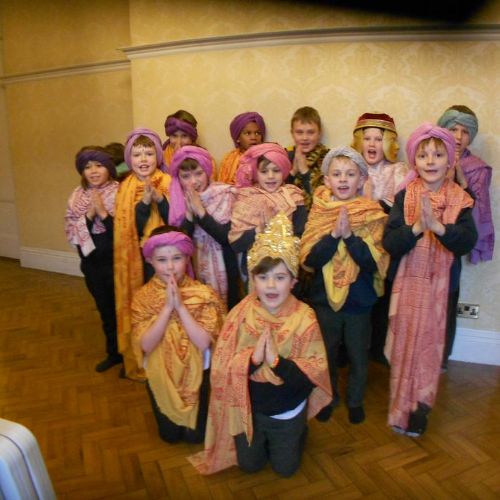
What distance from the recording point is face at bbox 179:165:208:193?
238cm

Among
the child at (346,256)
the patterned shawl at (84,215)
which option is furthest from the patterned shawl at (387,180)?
the patterned shawl at (84,215)

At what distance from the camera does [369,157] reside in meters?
2.42

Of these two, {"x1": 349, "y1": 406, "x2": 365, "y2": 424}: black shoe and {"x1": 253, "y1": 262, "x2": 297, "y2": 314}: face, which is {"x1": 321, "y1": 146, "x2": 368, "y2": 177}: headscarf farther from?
{"x1": 349, "y1": 406, "x2": 365, "y2": 424}: black shoe

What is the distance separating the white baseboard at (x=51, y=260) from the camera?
4.65 metres

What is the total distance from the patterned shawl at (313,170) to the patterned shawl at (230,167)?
0.34m

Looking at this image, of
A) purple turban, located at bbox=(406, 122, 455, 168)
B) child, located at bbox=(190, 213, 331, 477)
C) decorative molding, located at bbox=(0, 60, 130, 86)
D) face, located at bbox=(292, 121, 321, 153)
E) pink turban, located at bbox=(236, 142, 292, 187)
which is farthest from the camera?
decorative molding, located at bbox=(0, 60, 130, 86)

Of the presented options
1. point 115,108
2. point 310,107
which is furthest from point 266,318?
point 115,108

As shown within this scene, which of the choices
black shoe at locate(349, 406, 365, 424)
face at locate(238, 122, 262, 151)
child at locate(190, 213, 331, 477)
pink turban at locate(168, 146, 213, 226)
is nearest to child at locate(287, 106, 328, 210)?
face at locate(238, 122, 262, 151)

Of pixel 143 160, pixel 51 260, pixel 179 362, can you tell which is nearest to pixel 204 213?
pixel 143 160

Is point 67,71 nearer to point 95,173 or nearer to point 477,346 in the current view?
point 95,173

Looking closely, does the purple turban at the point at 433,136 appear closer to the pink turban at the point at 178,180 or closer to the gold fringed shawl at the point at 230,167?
the pink turban at the point at 178,180

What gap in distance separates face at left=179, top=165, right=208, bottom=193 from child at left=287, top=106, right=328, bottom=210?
50 centimetres

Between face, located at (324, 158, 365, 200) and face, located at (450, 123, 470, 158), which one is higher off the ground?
face, located at (450, 123, 470, 158)

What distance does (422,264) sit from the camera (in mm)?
1988
